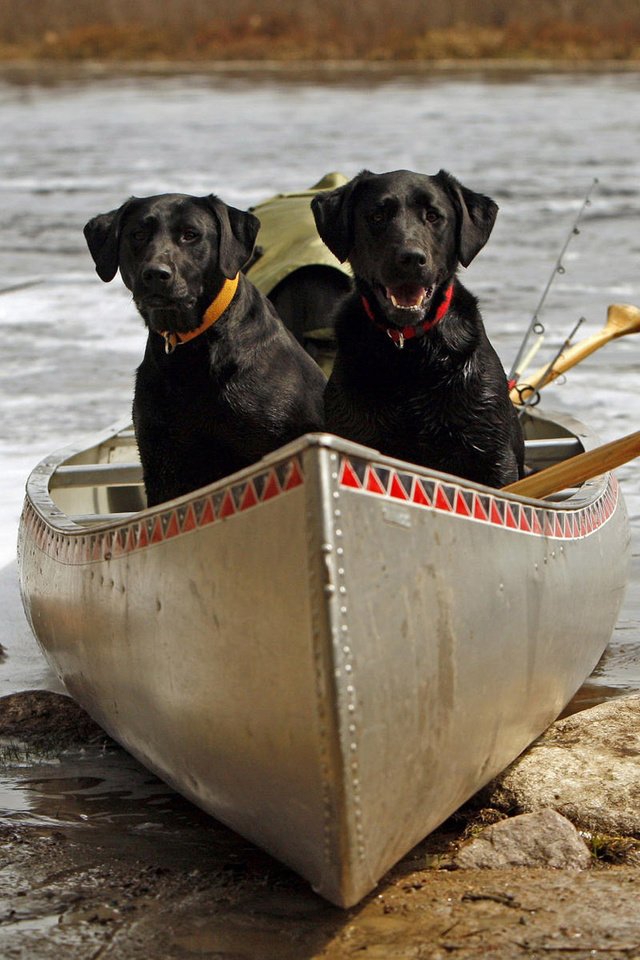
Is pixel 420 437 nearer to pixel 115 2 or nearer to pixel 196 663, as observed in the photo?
pixel 196 663

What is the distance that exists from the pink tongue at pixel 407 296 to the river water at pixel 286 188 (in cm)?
177

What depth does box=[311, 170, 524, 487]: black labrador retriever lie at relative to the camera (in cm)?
463

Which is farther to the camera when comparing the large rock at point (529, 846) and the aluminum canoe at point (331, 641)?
the large rock at point (529, 846)

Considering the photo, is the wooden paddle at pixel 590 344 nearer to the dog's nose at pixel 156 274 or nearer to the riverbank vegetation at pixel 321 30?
the dog's nose at pixel 156 274

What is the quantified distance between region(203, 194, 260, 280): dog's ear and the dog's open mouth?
0.58m

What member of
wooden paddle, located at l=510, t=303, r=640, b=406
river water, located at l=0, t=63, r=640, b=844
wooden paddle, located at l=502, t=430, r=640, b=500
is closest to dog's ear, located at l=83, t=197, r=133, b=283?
wooden paddle, located at l=502, t=430, r=640, b=500

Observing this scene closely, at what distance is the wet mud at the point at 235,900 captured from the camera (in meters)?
3.56

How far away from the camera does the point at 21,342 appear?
12477 mm

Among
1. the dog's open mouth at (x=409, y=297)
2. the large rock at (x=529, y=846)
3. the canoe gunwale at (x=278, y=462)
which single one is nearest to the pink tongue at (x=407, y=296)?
the dog's open mouth at (x=409, y=297)

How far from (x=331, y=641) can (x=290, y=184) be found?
17.3 metres

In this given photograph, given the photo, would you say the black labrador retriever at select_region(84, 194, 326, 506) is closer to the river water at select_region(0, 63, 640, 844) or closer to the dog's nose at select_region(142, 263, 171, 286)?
the dog's nose at select_region(142, 263, 171, 286)

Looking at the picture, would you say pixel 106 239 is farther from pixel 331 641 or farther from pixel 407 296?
pixel 331 641

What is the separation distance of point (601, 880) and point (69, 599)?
183cm

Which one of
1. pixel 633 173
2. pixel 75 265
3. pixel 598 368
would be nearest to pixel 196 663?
pixel 598 368
